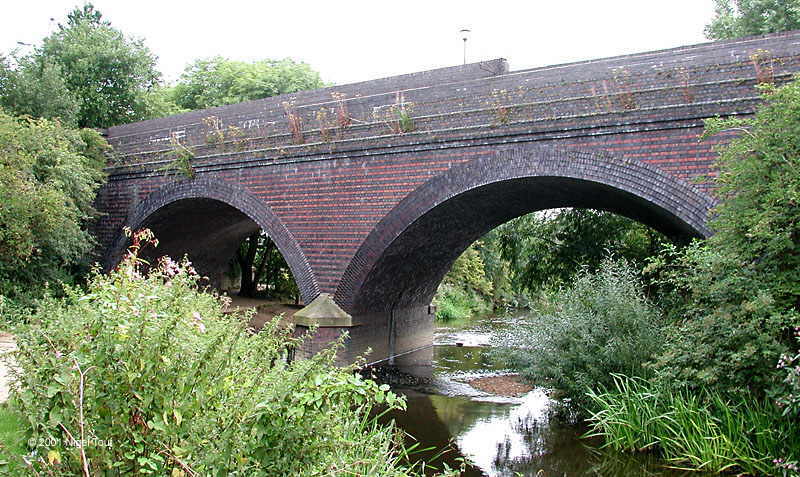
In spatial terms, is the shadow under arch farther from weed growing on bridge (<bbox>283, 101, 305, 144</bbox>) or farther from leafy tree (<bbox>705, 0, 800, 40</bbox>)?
leafy tree (<bbox>705, 0, 800, 40</bbox>)

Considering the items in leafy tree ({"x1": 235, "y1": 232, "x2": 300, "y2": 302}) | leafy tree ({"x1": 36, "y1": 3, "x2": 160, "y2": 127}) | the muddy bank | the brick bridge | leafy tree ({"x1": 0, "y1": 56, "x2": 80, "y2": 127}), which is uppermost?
leafy tree ({"x1": 36, "y1": 3, "x2": 160, "y2": 127})

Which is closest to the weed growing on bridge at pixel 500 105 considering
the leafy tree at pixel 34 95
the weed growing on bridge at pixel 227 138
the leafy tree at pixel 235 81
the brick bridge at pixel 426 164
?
the brick bridge at pixel 426 164

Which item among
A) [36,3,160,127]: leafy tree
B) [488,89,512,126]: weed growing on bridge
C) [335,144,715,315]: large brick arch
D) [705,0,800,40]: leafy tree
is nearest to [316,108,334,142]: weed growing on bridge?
[335,144,715,315]: large brick arch

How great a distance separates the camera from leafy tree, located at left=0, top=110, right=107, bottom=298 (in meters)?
11.1

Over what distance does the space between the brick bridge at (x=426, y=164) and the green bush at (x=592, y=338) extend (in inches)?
47.6

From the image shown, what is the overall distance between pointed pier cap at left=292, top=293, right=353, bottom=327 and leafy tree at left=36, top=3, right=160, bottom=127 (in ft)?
43.1

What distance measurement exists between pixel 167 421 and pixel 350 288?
7945 millimetres

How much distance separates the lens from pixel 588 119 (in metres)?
8.40

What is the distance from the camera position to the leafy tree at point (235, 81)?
2856 cm

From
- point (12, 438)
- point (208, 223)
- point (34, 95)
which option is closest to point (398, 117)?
point (12, 438)

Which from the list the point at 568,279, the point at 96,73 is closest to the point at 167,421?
the point at 568,279

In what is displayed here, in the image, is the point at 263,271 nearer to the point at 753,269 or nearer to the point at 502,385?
the point at 502,385

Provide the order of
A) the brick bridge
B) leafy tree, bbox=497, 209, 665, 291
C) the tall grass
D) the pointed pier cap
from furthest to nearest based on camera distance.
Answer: leafy tree, bbox=497, 209, 665, 291 < the pointed pier cap < the brick bridge < the tall grass

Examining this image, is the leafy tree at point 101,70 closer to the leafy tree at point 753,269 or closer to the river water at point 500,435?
the river water at point 500,435
